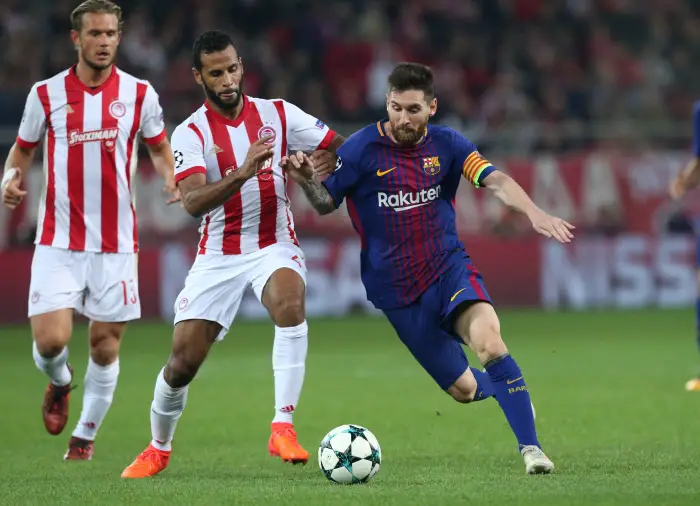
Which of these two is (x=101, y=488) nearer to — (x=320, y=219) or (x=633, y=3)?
(x=320, y=219)

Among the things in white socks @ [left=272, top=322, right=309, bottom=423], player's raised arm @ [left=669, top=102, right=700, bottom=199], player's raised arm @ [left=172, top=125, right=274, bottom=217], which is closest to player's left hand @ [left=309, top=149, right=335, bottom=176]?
player's raised arm @ [left=172, top=125, right=274, bottom=217]

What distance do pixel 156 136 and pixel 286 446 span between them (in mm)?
2360

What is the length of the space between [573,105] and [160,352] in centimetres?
881

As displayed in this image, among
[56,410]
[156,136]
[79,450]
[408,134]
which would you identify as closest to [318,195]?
[408,134]

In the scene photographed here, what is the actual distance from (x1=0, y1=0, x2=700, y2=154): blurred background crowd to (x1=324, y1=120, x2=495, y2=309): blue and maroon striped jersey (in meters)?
10.6

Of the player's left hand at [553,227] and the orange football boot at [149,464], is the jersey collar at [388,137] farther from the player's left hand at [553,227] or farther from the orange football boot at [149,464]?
the orange football boot at [149,464]

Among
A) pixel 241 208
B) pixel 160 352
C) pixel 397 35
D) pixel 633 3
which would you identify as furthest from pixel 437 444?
pixel 633 3

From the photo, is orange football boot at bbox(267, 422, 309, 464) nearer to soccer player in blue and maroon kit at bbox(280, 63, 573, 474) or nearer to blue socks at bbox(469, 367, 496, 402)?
soccer player in blue and maroon kit at bbox(280, 63, 573, 474)

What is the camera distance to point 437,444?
8.21 metres

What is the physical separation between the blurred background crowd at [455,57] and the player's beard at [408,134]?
35.5 ft

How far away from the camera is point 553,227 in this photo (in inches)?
249

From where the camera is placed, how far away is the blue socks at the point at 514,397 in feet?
21.6

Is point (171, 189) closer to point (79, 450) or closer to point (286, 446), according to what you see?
point (79, 450)

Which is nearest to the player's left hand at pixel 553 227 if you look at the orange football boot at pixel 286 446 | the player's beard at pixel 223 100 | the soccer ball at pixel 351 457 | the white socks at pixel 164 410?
the soccer ball at pixel 351 457
